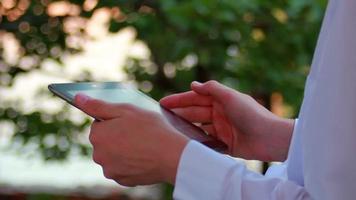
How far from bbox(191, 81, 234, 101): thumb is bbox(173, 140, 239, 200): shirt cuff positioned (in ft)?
0.66

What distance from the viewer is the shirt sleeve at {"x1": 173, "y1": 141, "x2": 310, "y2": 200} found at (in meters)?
0.74

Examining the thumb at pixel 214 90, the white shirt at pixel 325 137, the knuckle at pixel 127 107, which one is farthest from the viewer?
the thumb at pixel 214 90

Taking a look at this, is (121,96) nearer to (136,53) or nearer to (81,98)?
(81,98)

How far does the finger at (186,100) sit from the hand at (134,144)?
0.19 metres

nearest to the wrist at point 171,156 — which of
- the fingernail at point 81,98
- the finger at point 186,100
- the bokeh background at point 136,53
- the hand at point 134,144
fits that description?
the hand at point 134,144

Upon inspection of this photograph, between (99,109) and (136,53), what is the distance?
1387 mm

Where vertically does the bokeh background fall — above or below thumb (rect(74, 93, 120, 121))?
below

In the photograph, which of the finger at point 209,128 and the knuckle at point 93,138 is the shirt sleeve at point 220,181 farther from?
the finger at point 209,128

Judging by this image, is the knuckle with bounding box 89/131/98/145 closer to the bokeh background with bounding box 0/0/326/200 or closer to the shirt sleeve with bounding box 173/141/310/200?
the shirt sleeve with bounding box 173/141/310/200

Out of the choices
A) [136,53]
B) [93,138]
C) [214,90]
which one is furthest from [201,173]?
[136,53]

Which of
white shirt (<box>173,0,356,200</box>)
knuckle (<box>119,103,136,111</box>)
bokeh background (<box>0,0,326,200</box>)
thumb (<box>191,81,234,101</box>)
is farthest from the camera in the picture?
bokeh background (<box>0,0,326,200</box>)

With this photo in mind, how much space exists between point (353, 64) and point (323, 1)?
1.26 m

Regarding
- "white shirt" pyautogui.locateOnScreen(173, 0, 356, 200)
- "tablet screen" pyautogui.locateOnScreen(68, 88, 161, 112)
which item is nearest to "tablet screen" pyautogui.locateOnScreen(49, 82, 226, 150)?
"tablet screen" pyautogui.locateOnScreen(68, 88, 161, 112)

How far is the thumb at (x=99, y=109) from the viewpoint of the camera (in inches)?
31.3
